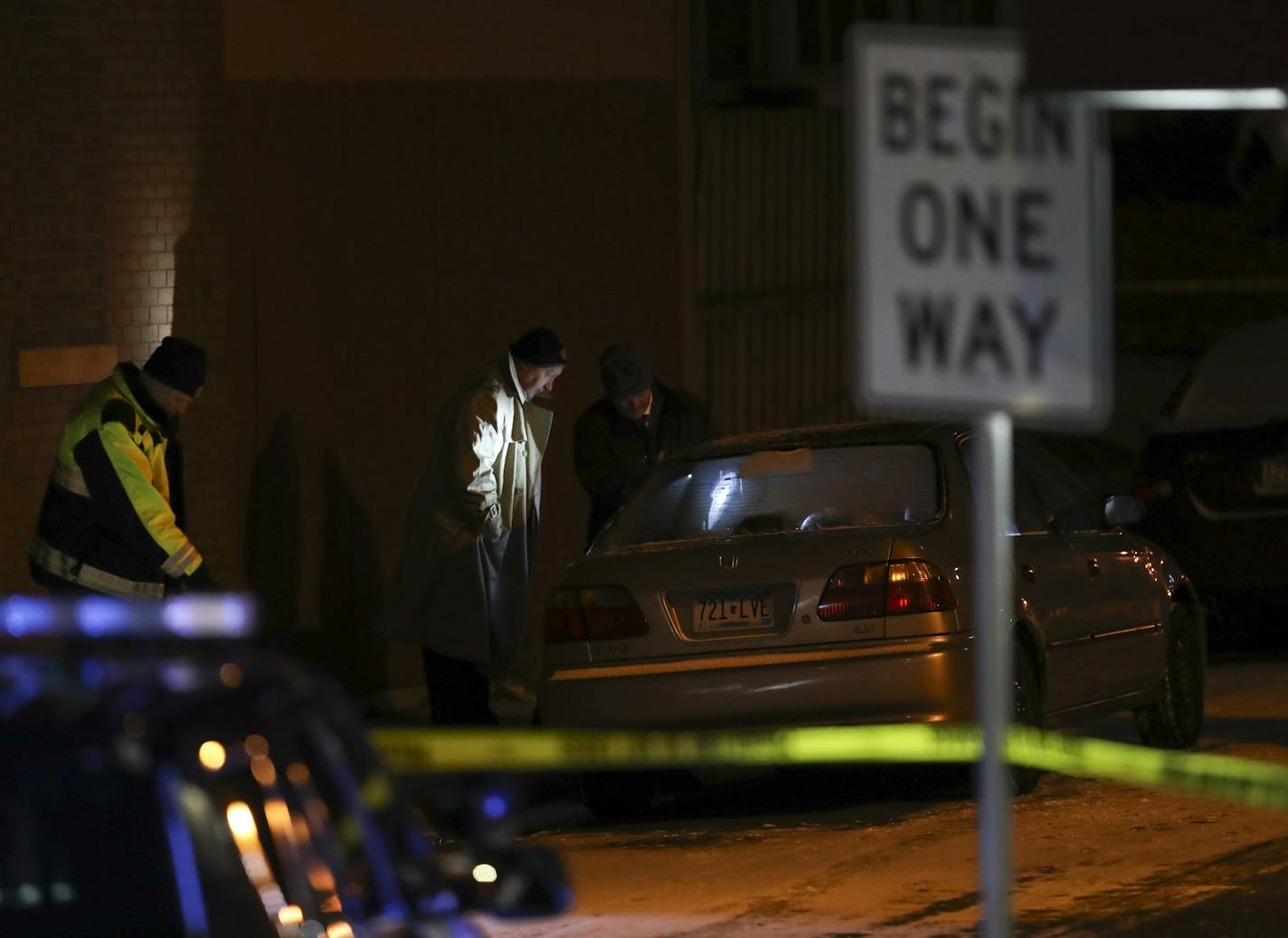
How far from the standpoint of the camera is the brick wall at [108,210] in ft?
38.8

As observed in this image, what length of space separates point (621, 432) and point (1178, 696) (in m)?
2.82

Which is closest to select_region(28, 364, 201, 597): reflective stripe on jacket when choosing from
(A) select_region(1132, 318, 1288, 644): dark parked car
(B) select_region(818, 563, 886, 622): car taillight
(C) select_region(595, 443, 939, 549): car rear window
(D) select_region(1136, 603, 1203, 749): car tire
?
(C) select_region(595, 443, 939, 549): car rear window

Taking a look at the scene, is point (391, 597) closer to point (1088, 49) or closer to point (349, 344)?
point (349, 344)

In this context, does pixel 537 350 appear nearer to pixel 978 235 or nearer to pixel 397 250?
pixel 397 250

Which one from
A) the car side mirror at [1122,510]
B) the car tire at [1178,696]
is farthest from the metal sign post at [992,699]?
the car tire at [1178,696]

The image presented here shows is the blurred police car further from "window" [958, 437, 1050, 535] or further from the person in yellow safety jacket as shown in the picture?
"window" [958, 437, 1050, 535]

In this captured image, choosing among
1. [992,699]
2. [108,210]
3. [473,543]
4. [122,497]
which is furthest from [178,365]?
[992,699]

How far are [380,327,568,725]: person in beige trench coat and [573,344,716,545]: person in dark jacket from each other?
2.33 ft

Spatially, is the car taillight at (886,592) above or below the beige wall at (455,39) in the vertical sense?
below

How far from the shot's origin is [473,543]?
463 inches

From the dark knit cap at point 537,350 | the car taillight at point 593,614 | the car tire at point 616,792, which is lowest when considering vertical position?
the car tire at point 616,792

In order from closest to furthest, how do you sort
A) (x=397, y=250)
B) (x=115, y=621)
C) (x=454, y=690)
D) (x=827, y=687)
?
(x=115, y=621), (x=827, y=687), (x=454, y=690), (x=397, y=250)

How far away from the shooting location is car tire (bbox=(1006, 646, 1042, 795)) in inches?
399

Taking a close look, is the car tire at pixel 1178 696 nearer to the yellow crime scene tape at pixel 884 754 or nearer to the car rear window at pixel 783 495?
the yellow crime scene tape at pixel 884 754
